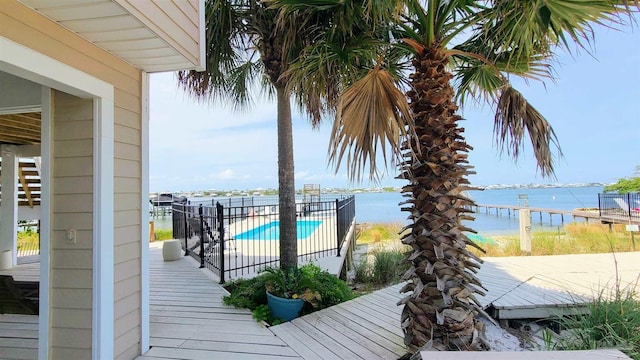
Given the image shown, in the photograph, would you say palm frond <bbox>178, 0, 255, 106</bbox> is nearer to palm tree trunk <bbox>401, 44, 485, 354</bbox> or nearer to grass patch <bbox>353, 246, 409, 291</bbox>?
palm tree trunk <bbox>401, 44, 485, 354</bbox>

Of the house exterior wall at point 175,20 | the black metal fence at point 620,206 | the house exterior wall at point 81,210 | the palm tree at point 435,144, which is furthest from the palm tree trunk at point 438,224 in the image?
the black metal fence at point 620,206

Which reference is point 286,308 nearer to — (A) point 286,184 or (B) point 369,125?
(A) point 286,184

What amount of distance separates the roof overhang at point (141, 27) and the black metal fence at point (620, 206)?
51.1 feet

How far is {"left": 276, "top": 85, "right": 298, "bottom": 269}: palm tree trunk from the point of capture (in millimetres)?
4164

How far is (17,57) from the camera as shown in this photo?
69.2 inches

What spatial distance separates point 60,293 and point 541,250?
30.1 ft

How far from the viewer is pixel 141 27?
2117 mm

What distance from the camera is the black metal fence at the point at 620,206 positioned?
39.1 ft

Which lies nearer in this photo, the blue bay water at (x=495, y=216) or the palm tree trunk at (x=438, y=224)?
the palm tree trunk at (x=438, y=224)

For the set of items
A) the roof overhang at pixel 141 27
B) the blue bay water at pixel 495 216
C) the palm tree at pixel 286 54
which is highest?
the palm tree at pixel 286 54

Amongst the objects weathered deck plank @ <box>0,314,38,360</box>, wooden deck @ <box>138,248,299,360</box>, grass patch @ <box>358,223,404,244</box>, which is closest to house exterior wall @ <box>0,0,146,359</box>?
wooden deck @ <box>138,248,299,360</box>

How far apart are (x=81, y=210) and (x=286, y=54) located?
8.62 ft

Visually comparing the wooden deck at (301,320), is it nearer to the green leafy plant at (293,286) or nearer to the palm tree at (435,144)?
the green leafy plant at (293,286)

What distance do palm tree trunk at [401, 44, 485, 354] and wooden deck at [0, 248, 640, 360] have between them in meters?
0.53
